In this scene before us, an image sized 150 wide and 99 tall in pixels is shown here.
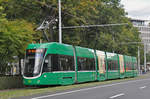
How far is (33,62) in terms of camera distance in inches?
871

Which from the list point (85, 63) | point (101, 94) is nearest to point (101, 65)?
point (85, 63)

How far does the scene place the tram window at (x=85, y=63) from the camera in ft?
89.3

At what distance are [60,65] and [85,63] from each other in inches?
212

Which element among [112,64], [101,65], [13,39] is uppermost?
[13,39]

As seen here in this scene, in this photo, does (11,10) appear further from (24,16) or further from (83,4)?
(83,4)

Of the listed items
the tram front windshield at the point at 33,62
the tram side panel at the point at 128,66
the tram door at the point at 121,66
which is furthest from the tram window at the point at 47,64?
the tram side panel at the point at 128,66

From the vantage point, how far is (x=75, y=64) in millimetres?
26281

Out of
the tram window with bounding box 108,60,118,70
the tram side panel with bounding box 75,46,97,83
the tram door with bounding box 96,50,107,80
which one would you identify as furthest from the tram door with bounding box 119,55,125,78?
the tram side panel with bounding box 75,46,97,83

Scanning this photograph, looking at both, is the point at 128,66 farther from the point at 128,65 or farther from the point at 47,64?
the point at 47,64

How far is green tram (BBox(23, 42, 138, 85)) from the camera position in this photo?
866 inches

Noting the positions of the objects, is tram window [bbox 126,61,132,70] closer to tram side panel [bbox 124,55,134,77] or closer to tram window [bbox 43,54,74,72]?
tram side panel [bbox 124,55,134,77]

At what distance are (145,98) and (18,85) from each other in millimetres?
13636

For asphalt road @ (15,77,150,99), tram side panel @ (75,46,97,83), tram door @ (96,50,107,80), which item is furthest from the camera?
tram door @ (96,50,107,80)

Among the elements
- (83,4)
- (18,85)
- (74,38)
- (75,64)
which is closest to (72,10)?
(83,4)
